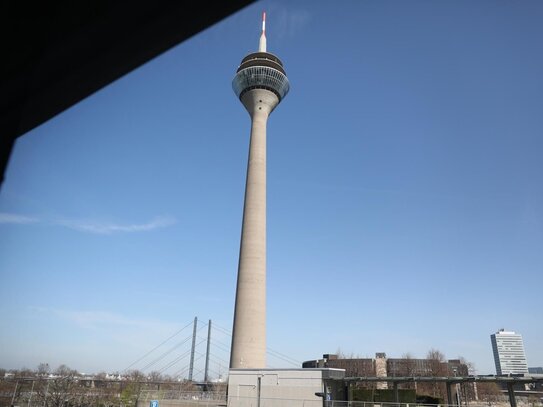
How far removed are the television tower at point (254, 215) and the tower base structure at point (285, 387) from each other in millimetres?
6944

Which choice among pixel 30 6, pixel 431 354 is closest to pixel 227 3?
pixel 30 6

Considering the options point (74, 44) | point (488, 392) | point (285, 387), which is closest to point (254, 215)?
point (285, 387)

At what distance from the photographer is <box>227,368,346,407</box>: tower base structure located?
31.8 m

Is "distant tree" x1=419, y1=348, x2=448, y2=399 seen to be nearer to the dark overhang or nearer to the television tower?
the television tower

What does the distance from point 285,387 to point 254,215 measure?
21.5 metres

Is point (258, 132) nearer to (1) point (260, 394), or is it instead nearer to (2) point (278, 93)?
(2) point (278, 93)

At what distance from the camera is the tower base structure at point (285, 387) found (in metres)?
31.8

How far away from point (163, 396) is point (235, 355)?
26.9ft

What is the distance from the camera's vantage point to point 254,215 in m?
49.6

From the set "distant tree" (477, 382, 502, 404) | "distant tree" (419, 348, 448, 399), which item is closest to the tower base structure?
"distant tree" (419, 348, 448, 399)

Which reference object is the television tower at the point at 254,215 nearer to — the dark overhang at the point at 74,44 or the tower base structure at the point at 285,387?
the tower base structure at the point at 285,387

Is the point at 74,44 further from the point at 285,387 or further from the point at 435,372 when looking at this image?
the point at 435,372

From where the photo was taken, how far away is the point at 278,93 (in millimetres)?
60406

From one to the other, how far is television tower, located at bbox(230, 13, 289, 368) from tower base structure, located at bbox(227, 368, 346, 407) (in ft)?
22.8
